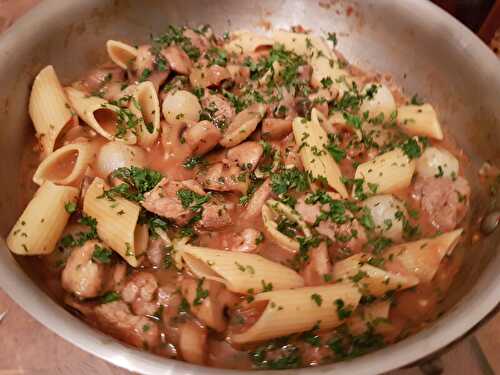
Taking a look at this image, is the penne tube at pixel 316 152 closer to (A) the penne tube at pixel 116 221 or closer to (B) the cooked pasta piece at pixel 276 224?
(B) the cooked pasta piece at pixel 276 224

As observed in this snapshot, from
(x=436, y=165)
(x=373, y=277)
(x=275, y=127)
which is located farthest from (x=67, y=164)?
(x=436, y=165)

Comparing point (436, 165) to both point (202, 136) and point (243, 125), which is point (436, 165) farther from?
point (202, 136)

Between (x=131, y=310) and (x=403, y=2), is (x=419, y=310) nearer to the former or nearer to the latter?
(x=131, y=310)

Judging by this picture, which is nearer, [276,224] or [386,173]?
[276,224]

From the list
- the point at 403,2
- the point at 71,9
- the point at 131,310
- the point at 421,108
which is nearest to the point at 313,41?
the point at 403,2

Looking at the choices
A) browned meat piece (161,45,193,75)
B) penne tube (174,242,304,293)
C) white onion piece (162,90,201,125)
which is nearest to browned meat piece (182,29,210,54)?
browned meat piece (161,45,193,75)
